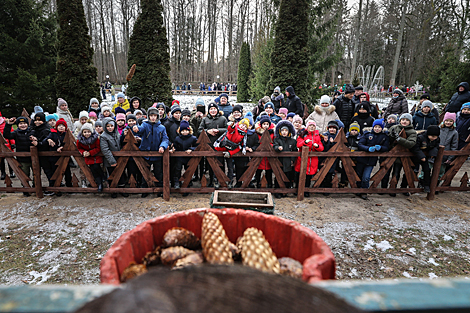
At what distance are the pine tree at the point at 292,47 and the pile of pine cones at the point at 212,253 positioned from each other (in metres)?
9.62

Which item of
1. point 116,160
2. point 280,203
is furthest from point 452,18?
point 116,160

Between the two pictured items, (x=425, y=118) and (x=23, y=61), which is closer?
(x=425, y=118)

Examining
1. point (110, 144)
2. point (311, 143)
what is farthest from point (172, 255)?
point (311, 143)

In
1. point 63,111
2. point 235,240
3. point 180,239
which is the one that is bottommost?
point 235,240

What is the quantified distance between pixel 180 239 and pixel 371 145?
4.95 m

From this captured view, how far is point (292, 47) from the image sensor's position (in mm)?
10094

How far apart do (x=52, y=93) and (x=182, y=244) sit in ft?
45.8

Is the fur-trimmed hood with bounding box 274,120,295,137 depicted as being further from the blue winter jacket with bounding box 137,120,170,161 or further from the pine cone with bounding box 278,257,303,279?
the pine cone with bounding box 278,257,303,279

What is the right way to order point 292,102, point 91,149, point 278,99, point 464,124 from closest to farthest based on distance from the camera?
1. point 91,149
2. point 464,124
3. point 292,102
4. point 278,99

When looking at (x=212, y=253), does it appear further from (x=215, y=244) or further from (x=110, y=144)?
(x=110, y=144)

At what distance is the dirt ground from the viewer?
3297mm

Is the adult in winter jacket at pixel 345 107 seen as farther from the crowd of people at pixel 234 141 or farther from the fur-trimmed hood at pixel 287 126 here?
the fur-trimmed hood at pixel 287 126

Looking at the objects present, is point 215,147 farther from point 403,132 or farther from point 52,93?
point 52,93

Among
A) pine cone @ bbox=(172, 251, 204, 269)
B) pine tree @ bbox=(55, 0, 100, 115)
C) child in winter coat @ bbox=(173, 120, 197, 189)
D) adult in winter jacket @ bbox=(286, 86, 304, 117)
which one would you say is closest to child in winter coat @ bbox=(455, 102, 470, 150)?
adult in winter jacket @ bbox=(286, 86, 304, 117)
